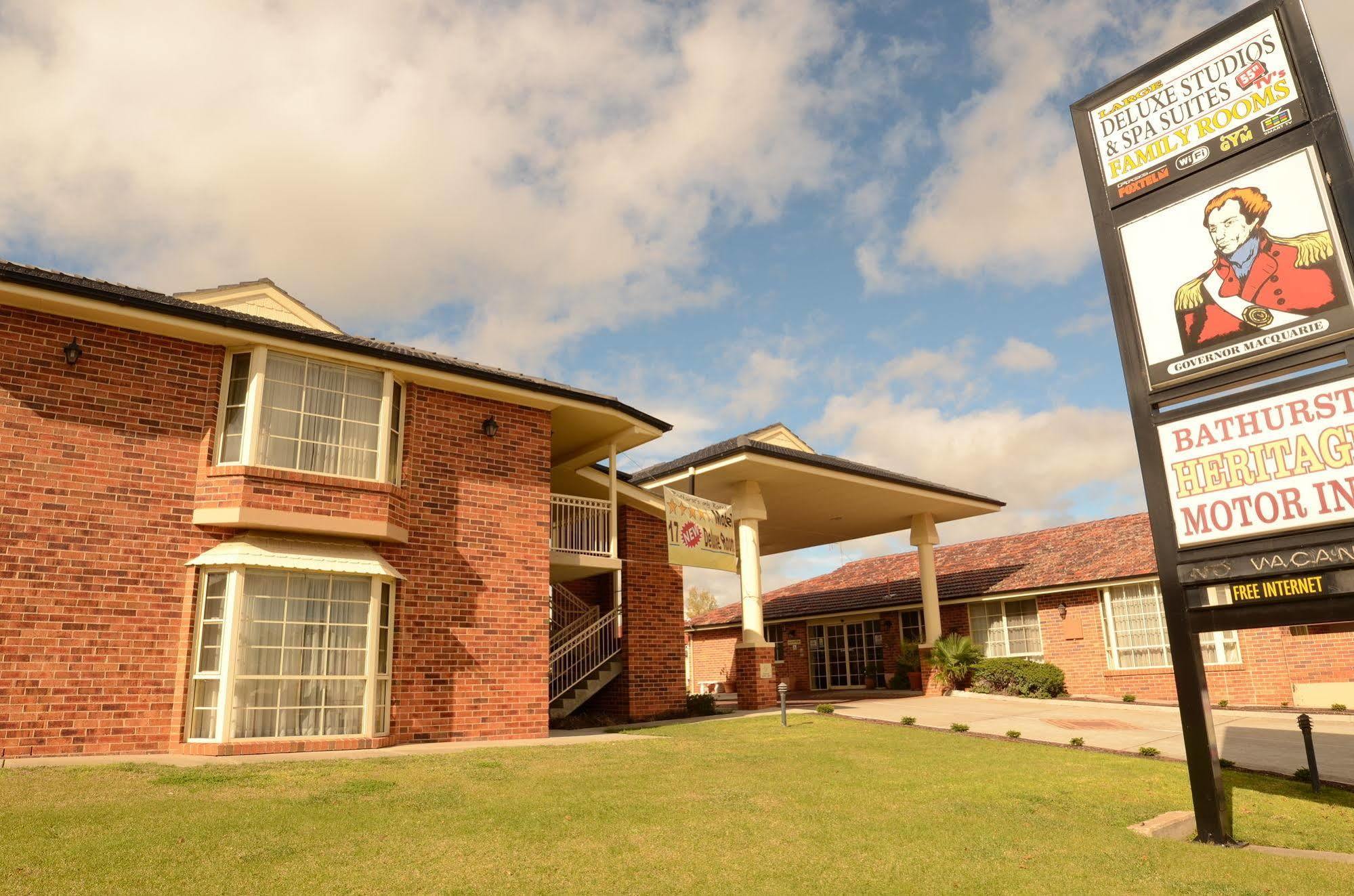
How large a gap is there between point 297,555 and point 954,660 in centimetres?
1740

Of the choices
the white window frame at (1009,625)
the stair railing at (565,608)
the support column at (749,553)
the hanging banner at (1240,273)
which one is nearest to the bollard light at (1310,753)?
the hanging banner at (1240,273)

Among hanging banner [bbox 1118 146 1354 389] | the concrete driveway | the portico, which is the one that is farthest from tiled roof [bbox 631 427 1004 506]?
hanging banner [bbox 1118 146 1354 389]

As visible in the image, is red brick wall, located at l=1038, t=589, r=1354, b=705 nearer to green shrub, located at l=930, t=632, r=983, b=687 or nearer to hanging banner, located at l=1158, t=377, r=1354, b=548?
green shrub, located at l=930, t=632, r=983, b=687

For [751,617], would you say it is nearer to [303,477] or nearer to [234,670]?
[303,477]

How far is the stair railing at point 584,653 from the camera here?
16.2 meters

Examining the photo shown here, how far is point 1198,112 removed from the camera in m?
8.08

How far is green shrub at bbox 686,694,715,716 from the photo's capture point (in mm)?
17531

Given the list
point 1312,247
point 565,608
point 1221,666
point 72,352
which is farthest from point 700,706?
point 1312,247

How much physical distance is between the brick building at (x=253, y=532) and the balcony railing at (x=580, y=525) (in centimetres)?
156

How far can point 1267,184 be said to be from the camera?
745 centimetres

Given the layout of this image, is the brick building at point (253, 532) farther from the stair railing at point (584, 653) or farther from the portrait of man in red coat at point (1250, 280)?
the portrait of man in red coat at point (1250, 280)

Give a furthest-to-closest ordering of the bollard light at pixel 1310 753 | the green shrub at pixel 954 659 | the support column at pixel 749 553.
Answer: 1. the green shrub at pixel 954 659
2. the support column at pixel 749 553
3. the bollard light at pixel 1310 753

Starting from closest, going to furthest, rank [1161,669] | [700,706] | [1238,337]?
1. [1238,337]
2. [700,706]
3. [1161,669]

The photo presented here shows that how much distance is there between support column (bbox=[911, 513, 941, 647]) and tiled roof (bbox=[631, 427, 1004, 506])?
5.72 ft
